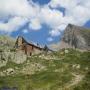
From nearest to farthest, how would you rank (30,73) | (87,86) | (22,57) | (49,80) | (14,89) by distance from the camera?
(87,86), (14,89), (49,80), (30,73), (22,57)

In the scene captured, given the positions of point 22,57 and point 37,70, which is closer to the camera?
point 37,70

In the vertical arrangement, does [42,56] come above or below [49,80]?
above

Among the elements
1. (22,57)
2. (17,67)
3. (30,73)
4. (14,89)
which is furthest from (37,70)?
(14,89)

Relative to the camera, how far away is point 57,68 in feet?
471

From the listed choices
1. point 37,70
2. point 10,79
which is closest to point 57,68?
point 37,70

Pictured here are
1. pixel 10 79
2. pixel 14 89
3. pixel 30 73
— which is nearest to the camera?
pixel 14 89

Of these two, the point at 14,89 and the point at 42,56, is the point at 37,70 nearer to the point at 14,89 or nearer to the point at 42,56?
the point at 42,56

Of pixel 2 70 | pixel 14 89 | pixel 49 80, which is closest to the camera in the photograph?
pixel 14 89

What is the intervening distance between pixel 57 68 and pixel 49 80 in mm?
27492

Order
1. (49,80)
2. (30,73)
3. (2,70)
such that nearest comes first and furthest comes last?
(49,80) < (30,73) < (2,70)

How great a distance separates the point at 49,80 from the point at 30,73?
28130 mm

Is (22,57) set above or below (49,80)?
above

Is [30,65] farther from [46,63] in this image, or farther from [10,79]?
[10,79]

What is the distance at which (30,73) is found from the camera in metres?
143
